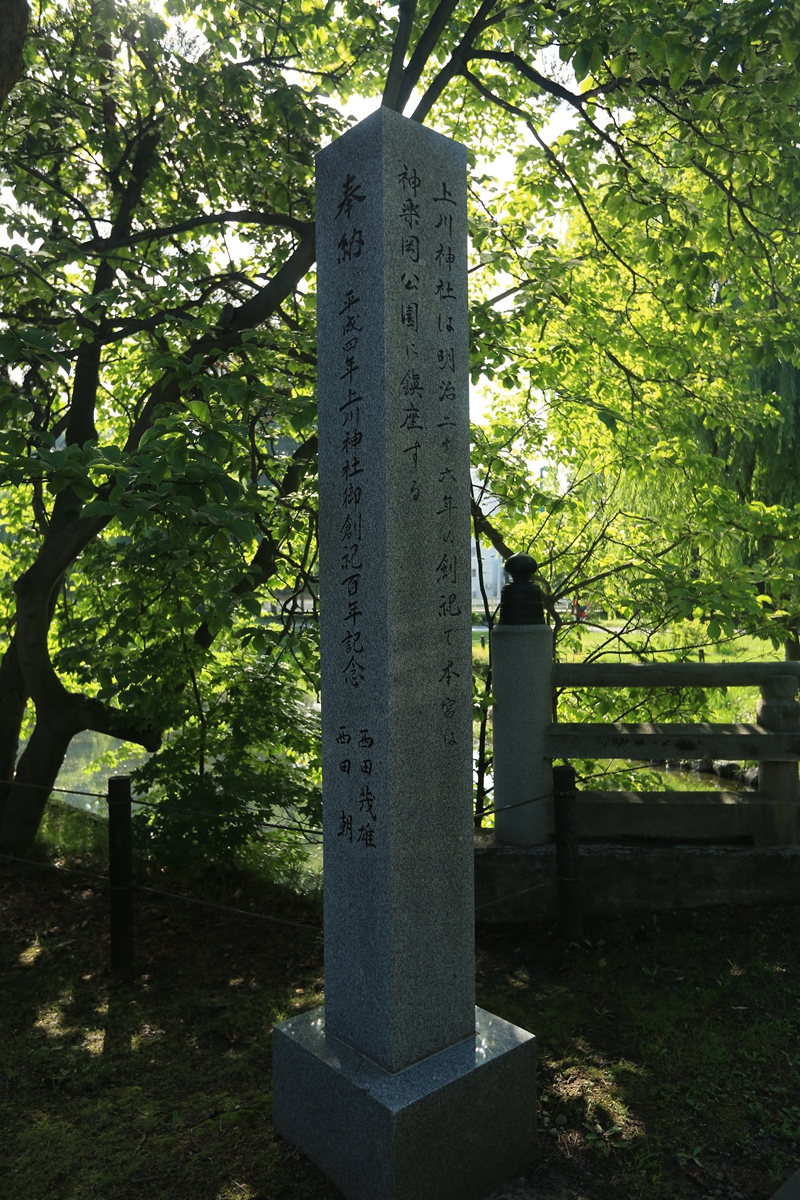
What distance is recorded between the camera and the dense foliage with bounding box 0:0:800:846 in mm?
5473

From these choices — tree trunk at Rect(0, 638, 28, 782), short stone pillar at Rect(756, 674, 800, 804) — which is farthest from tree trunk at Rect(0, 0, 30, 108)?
short stone pillar at Rect(756, 674, 800, 804)

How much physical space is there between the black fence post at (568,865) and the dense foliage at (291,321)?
179 centimetres

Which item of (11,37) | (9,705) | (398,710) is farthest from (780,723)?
(9,705)

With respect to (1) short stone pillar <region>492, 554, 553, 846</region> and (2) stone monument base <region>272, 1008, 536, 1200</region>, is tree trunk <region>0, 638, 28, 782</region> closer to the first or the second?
(1) short stone pillar <region>492, 554, 553, 846</region>

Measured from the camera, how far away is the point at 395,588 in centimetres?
284

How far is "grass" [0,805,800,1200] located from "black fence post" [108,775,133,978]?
17 cm

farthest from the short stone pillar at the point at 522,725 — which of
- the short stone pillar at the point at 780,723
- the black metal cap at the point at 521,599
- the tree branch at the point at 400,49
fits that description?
the tree branch at the point at 400,49

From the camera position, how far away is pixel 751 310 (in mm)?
6836

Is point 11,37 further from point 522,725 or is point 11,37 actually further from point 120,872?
point 522,725

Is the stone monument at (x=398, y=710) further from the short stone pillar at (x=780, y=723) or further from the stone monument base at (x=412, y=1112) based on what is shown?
the short stone pillar at (x=780, y=723)

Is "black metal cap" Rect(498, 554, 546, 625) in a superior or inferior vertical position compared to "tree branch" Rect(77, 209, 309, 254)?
inferior

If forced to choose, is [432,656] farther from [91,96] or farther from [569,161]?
[91,96]

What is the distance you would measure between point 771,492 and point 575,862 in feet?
36.1

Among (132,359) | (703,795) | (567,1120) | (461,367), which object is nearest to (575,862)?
(703,795)
